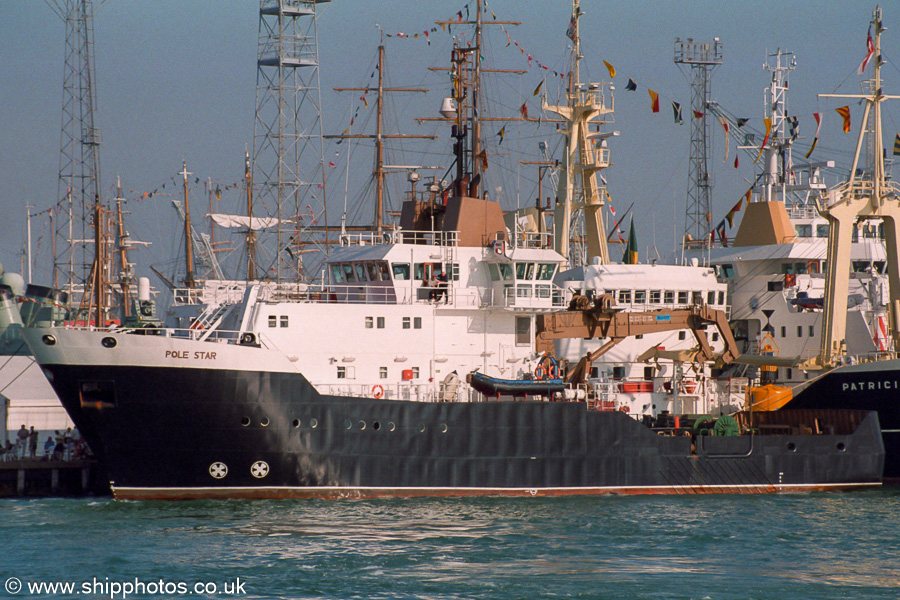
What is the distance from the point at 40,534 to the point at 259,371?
5903 mm

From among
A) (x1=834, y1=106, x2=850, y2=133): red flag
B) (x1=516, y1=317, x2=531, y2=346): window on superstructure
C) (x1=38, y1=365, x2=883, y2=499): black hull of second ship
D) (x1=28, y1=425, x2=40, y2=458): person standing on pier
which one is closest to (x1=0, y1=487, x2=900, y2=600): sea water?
(x1=38, y1=365, x2=883, y2=499): black hull of second ship

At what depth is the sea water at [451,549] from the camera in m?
18.0

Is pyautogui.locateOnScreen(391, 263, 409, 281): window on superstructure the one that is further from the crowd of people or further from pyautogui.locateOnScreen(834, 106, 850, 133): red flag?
pyautogui.locateOnScreen(834, 106, 850, 133): red flag

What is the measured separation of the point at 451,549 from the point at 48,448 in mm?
14480

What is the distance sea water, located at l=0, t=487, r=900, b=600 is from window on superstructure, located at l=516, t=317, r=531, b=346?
5.11 metres

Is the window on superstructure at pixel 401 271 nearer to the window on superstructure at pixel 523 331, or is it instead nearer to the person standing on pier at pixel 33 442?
the window on superstructure at pixel 523 331

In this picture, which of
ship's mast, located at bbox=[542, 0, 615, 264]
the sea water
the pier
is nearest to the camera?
the sea water

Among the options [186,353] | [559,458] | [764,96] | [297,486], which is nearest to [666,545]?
[559,458]

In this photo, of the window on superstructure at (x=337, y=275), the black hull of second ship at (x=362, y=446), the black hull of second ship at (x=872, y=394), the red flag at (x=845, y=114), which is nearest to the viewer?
the black hull of second ship at (x=362, y=446)

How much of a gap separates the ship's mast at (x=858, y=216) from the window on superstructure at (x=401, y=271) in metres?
12.4

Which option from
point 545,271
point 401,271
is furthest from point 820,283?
point 401,271

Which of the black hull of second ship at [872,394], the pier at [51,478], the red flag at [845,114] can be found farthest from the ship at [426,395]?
the red flag at [845,114]

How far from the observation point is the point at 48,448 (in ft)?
96.3

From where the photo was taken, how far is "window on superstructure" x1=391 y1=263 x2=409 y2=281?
28.7 meters
